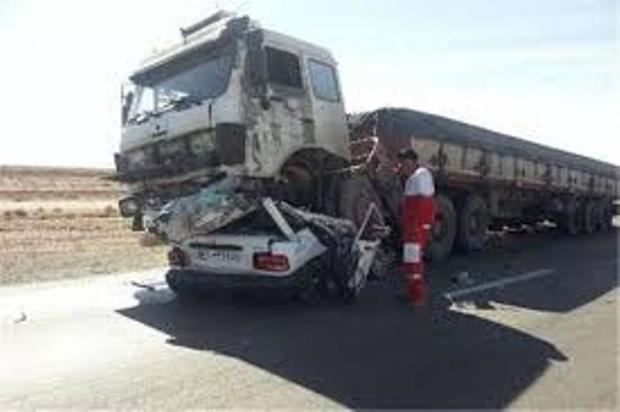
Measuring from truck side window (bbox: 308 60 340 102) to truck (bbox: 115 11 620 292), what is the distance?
0.01m

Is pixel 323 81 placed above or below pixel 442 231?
above

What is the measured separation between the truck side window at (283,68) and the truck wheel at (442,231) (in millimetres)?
4700

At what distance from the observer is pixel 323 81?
1118 centimetres

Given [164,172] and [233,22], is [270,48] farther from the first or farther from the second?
[164,172]

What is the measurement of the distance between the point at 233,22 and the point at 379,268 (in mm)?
3357

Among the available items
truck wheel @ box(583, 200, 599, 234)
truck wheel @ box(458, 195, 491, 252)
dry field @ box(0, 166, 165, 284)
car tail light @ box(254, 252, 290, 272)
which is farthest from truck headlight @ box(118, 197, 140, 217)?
truck wheel @ box(583, 200, 599, 234)

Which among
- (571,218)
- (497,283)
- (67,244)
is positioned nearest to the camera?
(497,283)

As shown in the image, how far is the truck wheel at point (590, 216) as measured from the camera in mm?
23531

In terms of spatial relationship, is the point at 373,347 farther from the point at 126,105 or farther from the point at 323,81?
the point at 126,105

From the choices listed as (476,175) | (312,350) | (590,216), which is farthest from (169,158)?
(590,216)

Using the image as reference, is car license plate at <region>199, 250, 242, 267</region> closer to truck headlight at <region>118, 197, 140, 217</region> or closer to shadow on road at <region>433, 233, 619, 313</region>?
truck headlight at <region>118, 197, 140, 217</region>

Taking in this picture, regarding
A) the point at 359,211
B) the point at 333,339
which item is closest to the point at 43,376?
the point at 333,339

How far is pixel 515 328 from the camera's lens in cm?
862

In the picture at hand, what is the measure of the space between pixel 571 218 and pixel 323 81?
12.9 meters
